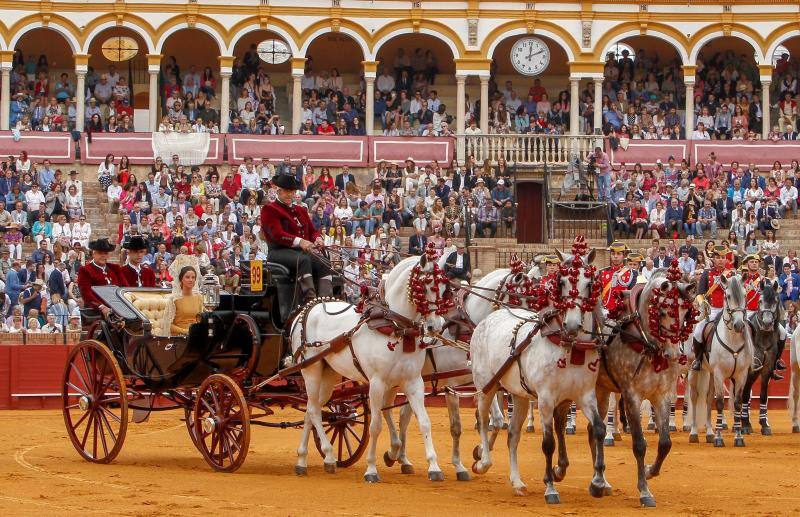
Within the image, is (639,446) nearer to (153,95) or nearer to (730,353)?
(730,353)

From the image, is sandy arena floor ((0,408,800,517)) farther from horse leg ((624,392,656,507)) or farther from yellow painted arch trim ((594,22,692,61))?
yellow painted arch trim ((594,22,692,61))

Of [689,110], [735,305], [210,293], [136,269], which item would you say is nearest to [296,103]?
[689,110]

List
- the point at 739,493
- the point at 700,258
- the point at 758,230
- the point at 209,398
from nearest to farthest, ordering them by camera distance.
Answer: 1. the point at 739,493
2. the point at 209,398
3. the point at 700,258
4. the point at 758,230

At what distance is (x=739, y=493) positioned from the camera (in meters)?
14.6

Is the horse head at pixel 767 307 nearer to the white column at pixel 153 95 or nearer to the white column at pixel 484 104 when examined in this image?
the white column at pixel 484 104

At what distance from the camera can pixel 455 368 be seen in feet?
54.3

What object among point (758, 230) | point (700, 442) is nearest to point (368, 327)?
point (700, 442)

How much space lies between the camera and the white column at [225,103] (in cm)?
3962

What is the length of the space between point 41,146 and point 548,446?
26.0 metres

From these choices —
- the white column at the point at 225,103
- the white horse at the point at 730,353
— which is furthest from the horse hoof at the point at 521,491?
the white column at the point at 225,103

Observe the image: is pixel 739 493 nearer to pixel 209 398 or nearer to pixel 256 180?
pixel 209 398

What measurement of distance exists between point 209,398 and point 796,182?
74.8ft

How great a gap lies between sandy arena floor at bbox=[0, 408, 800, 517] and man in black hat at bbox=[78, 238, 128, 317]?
170 cm

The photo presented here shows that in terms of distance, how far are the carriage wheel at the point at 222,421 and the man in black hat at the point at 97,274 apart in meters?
2.01
